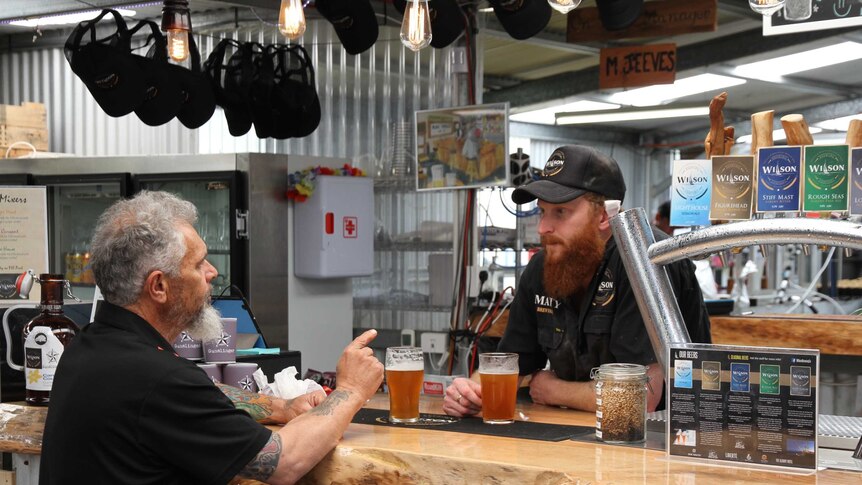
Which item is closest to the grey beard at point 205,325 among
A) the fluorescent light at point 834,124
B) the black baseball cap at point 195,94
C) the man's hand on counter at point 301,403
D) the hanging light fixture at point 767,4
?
the man's hand on counter at point 301,403

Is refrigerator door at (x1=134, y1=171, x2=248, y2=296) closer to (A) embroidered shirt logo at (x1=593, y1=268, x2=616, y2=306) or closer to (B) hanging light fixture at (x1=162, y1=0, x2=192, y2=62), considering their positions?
(B) hanging light fixture at (x1=162, y1=0, x2=192, y2=62)

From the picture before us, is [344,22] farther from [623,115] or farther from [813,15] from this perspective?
[623,115]

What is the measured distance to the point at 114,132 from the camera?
839 centimetres

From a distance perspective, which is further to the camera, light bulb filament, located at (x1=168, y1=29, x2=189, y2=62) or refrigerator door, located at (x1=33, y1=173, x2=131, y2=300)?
refrigerator door, located at (x1=33, y1=173, x2=131, y2=300)

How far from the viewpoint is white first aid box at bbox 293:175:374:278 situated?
20.7 ft

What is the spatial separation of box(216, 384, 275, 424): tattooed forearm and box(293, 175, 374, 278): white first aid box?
3787 millimetres

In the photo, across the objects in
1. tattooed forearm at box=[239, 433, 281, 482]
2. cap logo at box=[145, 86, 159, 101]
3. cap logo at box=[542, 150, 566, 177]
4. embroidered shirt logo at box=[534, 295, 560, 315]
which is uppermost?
cap logo at box=[145, 86, 159, 101]

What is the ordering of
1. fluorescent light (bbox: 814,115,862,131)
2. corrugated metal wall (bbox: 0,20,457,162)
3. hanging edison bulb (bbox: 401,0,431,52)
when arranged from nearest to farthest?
hanging edison bulb (bbox: 401,0,431,52) → corrugated metal wall (bbox: 0,20,457,162) → fluorescent light (bbox: 814,115,862,131)

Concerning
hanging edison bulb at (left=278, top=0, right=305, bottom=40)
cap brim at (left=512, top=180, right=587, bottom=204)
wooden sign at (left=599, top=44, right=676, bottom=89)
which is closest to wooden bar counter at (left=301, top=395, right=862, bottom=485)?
cap brim at (left=512, top=180, right=587, bottom=204)

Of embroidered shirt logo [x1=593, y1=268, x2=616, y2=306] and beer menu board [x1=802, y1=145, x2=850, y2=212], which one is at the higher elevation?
beer menu board [x1=802, y1=145, x2=850, y2=212]

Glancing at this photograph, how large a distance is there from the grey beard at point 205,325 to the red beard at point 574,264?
1.12 m

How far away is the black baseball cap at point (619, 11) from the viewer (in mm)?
5168

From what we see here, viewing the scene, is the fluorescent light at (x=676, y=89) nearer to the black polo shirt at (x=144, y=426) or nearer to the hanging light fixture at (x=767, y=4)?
the hanging light fixture at (x=767, y=4)

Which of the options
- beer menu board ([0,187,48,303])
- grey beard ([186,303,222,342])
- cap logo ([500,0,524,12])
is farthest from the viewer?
cap logo ([500,0,524,12])
